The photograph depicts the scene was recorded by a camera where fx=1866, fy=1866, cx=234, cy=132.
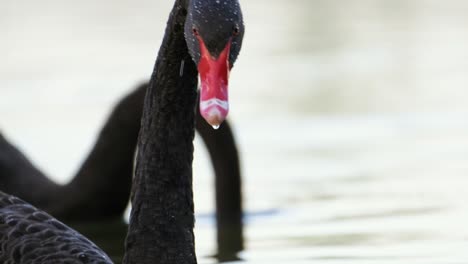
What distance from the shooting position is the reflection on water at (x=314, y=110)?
7387mm

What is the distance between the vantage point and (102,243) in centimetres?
755

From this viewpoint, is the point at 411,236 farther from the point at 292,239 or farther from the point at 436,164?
the point at 436,164

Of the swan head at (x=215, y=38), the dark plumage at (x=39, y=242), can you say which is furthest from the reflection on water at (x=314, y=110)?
the swan head at (x=215, y=38)

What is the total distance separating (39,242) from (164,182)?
0.43 m

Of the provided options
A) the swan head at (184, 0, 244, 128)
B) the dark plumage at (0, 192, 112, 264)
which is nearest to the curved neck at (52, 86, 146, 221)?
the dark plumage at (0, 192, 112, 264)

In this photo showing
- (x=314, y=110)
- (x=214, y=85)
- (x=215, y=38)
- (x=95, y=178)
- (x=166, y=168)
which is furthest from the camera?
(x=314, y=110)

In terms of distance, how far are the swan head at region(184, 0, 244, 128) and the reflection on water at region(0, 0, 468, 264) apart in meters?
2.00

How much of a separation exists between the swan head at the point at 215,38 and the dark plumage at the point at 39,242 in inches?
37.6

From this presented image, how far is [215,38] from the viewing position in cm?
478

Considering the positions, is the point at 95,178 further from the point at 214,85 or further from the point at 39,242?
the point at 214,85

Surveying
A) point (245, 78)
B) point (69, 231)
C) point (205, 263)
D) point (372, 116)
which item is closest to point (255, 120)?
point (372, 116)

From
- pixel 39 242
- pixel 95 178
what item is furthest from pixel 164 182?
pixel 95 178

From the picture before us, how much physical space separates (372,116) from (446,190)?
169 cm

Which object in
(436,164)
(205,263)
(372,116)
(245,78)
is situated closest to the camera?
(205,263)
